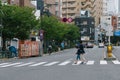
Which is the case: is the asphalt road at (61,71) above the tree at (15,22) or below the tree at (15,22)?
below

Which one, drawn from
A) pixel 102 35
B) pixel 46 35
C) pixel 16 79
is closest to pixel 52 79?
pixel 16 79

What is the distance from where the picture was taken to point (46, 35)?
3046 inches

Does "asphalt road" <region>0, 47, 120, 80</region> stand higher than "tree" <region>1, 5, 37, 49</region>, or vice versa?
Answer: "tree" <region>1, 5, 37, 49</region>

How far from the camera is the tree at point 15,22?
51.9m

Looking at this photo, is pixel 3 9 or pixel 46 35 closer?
pixel 3 9

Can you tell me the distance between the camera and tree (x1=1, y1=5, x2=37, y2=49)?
170 feet

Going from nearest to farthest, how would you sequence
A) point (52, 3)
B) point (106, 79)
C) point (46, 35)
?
→ point (106, 79) < point (46, 35) < point (52, 3)

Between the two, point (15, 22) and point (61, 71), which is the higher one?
point (15, 22)

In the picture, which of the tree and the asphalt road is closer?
the asphalt road

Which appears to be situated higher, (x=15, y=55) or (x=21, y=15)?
(x=21, y=15)

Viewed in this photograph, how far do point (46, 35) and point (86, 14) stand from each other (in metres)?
81.5

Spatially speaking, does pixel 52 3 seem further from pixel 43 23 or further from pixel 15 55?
pixel 15 55

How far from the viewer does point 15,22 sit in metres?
52.4

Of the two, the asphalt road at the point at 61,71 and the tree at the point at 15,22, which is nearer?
the asphalt road at the point at 61,71
